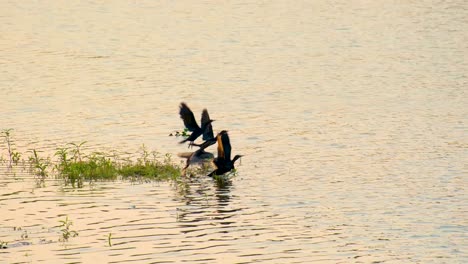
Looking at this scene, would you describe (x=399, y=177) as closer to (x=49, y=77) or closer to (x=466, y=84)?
(x=466, y=84)

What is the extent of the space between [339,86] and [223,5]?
697 inches

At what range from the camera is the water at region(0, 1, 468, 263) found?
13891 millimetres

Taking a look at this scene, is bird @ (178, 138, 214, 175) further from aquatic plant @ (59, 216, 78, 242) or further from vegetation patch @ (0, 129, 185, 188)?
aquatic plant @ (59, 216, 78, 242)

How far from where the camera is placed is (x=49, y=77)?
28.2 meters

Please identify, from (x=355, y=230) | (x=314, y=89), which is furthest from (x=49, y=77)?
(x=355, y=230)

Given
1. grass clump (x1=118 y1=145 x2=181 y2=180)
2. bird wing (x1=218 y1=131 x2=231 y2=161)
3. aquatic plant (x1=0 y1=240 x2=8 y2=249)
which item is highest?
bird wing (x1=218 y1=131 x2=231 y2=161)

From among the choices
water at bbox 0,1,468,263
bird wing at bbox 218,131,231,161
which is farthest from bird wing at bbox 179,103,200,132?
bird wing at bbox 218,131,231,161

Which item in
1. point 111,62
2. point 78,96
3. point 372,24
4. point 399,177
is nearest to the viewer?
point 399,177

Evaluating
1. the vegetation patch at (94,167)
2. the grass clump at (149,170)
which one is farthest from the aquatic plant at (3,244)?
the grass clump at (149,170)

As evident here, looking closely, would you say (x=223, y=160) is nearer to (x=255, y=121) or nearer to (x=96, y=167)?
(x=96, y=167)

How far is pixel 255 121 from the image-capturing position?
23.0m

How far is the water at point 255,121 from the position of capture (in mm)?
13891

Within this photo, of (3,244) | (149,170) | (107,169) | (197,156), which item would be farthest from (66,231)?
(197,156)

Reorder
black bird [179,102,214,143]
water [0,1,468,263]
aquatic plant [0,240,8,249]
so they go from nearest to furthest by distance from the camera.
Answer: aquatic plant [0,240,8,249], water [0,1,468,263], black bird [179,102,214,143]
